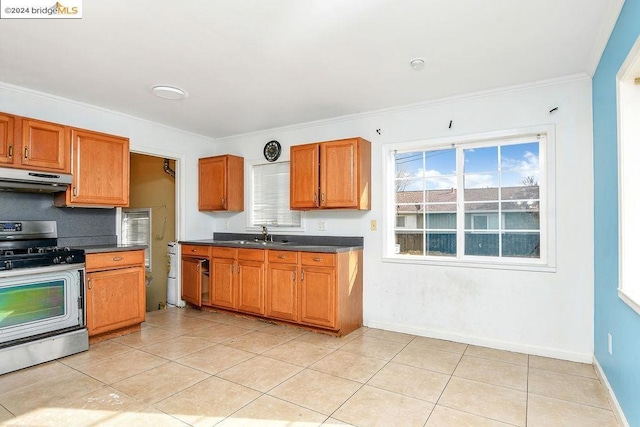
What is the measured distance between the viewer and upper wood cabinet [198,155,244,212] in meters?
4.91

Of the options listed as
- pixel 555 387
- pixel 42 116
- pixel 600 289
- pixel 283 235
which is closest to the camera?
pixel 555 387

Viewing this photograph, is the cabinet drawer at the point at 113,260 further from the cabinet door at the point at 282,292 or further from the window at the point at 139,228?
the window at the point at 139,228

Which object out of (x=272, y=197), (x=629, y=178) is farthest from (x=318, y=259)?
(x=629, y=178)

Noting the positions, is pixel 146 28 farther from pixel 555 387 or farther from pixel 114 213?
pixel 555 387

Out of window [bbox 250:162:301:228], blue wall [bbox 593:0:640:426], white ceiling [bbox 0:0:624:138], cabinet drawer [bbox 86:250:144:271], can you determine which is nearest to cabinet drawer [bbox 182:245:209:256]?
window [bbox 250:162:301:228]

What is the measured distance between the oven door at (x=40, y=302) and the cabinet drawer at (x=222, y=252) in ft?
5.01

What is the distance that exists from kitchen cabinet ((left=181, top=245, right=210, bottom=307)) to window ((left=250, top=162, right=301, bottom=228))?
0.82 m

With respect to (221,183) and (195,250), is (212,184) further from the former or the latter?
(195,250)

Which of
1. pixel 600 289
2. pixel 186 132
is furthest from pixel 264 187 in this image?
pixel 600 289

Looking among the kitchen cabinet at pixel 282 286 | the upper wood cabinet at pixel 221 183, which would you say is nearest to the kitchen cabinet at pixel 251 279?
the kitchen cabinet at pixel 282 286

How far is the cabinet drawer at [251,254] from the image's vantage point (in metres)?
4.15

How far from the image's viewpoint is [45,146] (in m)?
3.25

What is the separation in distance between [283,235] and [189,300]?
1561 millimetres

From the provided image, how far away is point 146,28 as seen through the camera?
7.77 feet
